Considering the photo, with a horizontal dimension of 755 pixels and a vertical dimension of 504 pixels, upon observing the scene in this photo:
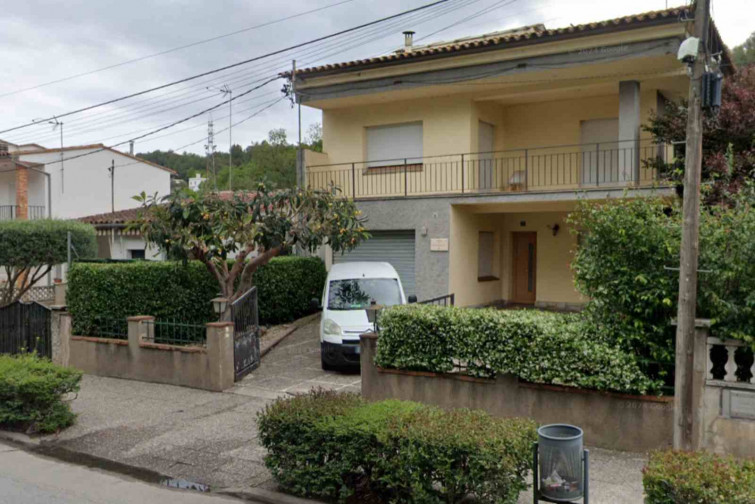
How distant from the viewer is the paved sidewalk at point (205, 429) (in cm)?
689

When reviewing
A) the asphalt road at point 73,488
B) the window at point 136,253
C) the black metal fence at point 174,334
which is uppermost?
the window at point 136,253

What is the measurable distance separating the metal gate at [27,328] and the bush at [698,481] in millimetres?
12001

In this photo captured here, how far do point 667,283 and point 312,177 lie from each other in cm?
1286

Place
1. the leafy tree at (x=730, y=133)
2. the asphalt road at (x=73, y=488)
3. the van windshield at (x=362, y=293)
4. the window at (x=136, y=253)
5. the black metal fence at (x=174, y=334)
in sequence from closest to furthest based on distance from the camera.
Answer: the asphalt road at (x=73, y=488)
the leafy tree at (x=730, y=133)
the black metal fence at (x=174, y=334)
the van windshield at (x=362, y=293)
the window at (x=136, y=253)

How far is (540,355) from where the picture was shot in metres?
7.84

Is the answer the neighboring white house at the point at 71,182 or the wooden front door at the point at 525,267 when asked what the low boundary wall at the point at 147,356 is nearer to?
the wooden front door at the point at 525,267

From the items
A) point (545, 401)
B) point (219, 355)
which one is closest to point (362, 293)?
point (219, 355)

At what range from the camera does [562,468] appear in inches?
201

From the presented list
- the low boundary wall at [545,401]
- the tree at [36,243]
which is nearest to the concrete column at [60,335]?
the tree at [36,243]

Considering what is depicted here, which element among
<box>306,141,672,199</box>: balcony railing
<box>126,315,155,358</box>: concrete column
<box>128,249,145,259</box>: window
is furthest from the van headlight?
<box>128,249,145,259</box>: window

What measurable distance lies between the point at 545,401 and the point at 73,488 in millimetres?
5341

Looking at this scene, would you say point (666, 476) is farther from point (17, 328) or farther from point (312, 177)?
point (312, 177)

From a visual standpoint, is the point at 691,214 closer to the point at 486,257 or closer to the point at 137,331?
the point at 137,331

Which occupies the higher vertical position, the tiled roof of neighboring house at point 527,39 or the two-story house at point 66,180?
the tiled roof of neighboring house at point 527,39
